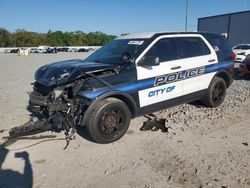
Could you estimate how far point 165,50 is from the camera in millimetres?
5512

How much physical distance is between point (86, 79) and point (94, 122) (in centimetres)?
74

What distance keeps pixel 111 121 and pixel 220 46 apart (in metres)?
3.66

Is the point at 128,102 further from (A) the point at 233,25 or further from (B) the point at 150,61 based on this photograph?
(A) the point at 233,25

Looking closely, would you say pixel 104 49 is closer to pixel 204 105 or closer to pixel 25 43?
pixel 204 105

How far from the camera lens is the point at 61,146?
4730 mm

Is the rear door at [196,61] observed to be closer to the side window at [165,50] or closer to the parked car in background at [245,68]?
the side window at [165,50]

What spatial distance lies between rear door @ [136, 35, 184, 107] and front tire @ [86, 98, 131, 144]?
1.53ft

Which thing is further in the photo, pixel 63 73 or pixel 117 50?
pixel 117 50

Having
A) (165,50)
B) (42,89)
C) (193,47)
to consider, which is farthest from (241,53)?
(42,89)

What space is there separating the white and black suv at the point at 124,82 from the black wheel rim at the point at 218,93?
27 centimetres

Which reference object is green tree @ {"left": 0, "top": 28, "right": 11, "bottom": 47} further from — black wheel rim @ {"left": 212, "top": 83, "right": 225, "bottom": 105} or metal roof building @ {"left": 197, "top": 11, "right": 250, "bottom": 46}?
black wheel rim @ {"left": 212, "top": 83, "right": 225, "bottom": 105}

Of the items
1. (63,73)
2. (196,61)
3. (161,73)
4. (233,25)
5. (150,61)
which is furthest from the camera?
(233,25)

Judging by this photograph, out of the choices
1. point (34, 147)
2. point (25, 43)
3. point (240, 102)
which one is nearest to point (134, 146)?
point (34, 147)

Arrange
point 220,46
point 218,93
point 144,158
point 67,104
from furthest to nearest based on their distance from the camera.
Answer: point 218,93 < point 220,46 < point 67,104 < point 144,158
